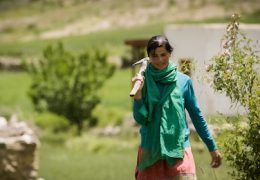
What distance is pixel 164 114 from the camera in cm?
495

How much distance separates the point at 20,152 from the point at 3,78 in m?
28.3

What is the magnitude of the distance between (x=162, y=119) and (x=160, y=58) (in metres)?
0.38

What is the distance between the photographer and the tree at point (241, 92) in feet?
19.0

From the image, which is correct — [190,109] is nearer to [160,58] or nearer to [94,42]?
[160,58]

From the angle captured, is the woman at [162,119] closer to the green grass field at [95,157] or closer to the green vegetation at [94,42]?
the green grass field at [95,157]

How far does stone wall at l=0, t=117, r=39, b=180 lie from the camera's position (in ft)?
→ 29.5

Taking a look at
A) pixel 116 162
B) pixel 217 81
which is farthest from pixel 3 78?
pixel 217 81

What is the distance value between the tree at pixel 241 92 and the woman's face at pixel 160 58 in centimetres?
96

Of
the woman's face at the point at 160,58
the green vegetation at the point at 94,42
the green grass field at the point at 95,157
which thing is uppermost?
the woman's face at the point at 160,58

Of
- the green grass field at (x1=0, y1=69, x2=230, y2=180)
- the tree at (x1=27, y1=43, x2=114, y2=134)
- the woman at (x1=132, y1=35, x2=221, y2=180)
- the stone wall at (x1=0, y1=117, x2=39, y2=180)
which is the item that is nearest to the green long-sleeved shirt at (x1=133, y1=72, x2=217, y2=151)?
the woman at (x1=132, y1=35, x2=221, y2=180)

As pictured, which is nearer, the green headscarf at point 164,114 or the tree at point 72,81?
the green headscarf at point 164,114

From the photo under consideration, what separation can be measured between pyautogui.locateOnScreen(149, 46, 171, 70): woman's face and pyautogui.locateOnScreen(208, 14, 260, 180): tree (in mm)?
956

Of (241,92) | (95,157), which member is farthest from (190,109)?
(95,157)

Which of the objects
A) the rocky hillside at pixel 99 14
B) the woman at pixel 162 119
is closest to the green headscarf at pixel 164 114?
the woman at pixel 162 119
